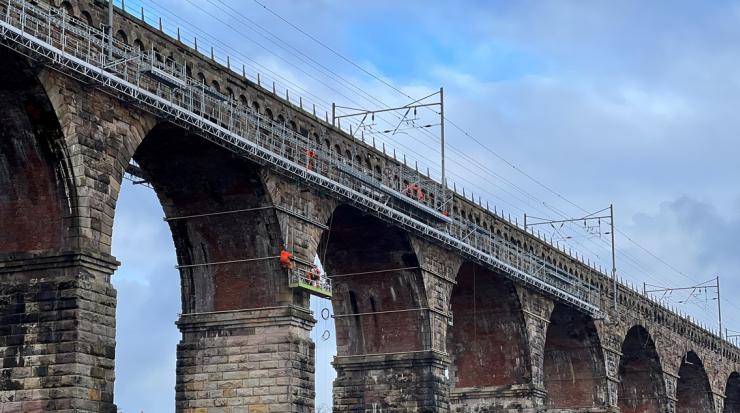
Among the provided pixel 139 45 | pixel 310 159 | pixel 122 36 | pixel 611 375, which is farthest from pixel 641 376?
pixel 122 36

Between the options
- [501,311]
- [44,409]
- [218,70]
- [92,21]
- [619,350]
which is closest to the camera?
[44,409]

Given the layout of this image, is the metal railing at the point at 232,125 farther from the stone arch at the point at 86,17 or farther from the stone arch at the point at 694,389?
the stone arch at the point at 694,389

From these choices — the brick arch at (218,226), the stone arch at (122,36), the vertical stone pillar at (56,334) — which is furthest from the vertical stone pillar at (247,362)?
the stone arch at (122,36)

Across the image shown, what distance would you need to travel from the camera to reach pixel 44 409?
2884 centimetres

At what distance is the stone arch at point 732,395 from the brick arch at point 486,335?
4020cm

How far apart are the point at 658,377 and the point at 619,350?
869 centimetres

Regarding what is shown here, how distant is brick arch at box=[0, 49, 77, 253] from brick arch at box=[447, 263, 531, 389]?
26920 mm

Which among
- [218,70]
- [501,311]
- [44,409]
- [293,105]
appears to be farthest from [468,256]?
[44,409]

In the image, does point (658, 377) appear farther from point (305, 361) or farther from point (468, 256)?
point (305, 361)

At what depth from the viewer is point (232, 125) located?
36000mm

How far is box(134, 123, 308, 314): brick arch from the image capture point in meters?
37.8

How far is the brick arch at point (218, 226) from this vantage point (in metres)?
37.8

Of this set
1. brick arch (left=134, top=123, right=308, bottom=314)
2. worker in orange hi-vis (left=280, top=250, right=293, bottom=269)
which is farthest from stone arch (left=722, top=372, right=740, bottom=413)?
worker in orange hi-vis (left=280, top=250, right=293, bottom=269)

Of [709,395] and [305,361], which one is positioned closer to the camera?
[305,361]
